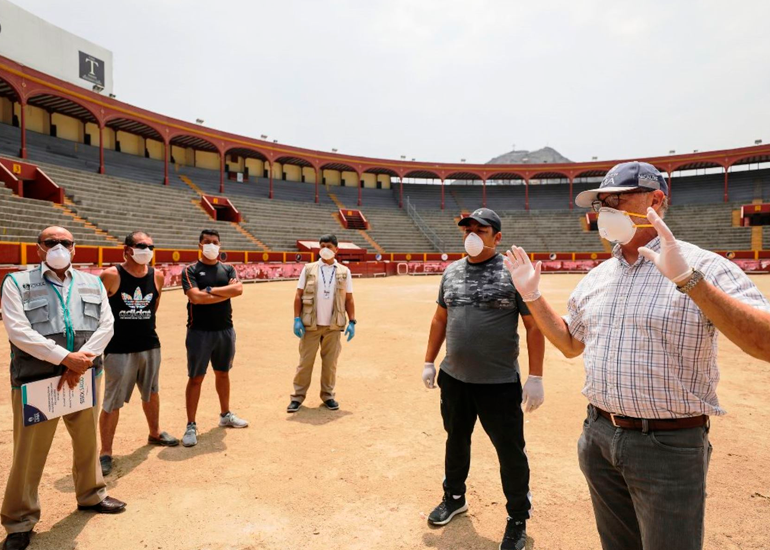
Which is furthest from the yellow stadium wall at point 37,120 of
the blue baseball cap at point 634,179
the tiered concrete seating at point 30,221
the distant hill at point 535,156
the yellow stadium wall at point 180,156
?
the distant hill at point 535,156

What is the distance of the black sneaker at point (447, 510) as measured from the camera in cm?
274

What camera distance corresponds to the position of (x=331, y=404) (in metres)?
4.87

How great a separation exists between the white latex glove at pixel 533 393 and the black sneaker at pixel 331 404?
2731 mm

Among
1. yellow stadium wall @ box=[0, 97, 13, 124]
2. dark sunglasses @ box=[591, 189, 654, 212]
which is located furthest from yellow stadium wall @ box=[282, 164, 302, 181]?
dark sunglasses @ box=[591, 189, 654, 212]

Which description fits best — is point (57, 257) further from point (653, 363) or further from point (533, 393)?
point (653, 363)

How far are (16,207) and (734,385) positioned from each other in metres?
22.2

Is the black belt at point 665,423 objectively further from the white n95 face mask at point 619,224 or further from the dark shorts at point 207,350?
the dark shorts at point 207,350

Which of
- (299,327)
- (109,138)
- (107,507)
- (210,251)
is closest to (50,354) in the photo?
(107,507)

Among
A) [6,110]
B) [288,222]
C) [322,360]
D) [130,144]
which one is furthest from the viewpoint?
[288,222]

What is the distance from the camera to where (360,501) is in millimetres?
3014

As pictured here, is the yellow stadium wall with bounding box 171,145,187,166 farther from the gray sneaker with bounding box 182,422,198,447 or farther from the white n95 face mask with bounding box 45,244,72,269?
the white n95 face mask with bounding box 45,244,72,269

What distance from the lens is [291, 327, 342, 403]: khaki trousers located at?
4.92m

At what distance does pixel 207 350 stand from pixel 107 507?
4.99 feet

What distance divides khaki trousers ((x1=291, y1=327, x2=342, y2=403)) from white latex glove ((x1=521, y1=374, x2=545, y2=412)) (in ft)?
9.12
